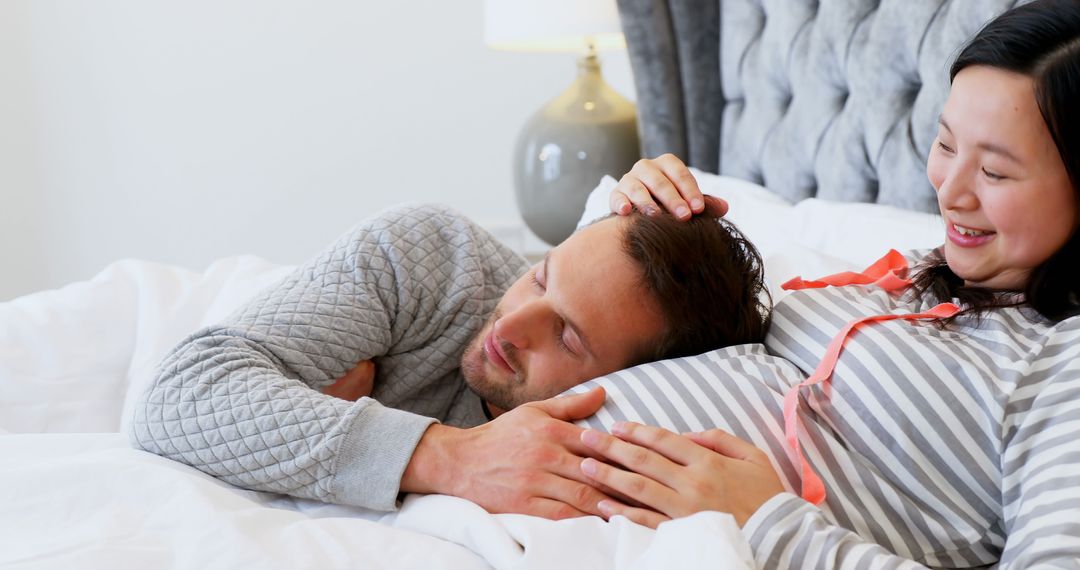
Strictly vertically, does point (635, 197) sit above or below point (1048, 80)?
below

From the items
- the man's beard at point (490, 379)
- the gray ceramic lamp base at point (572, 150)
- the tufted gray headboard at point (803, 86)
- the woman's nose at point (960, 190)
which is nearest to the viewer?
the woman's nose at point (960, 190)

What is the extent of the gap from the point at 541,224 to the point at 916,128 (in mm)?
1280

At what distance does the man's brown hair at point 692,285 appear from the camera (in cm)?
117

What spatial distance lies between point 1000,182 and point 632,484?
50 centimetres

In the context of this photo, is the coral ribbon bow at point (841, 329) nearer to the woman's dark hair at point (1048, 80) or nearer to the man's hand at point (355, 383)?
the woman's dark hair at point (1048, 80)

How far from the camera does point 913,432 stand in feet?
3.21

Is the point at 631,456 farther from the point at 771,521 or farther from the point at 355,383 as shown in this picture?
the point at 355,383

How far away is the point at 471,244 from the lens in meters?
1.38

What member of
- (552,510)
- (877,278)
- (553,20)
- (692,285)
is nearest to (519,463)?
(552,510)

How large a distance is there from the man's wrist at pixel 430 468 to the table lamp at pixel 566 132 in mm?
1849

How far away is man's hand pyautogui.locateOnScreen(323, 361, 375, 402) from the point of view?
4.19 ft

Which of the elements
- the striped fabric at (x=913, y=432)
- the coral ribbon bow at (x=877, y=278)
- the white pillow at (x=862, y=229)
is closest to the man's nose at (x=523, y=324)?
the striped fabric at (x=913, y=432)

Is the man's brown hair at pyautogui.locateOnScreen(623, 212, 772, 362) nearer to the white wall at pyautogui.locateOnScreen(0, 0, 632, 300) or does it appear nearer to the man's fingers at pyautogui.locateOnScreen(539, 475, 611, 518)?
the man's fingers at pyautogui.locateOnScreen(539, 475, 611, 518)

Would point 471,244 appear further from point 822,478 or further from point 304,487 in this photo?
point 822,478
